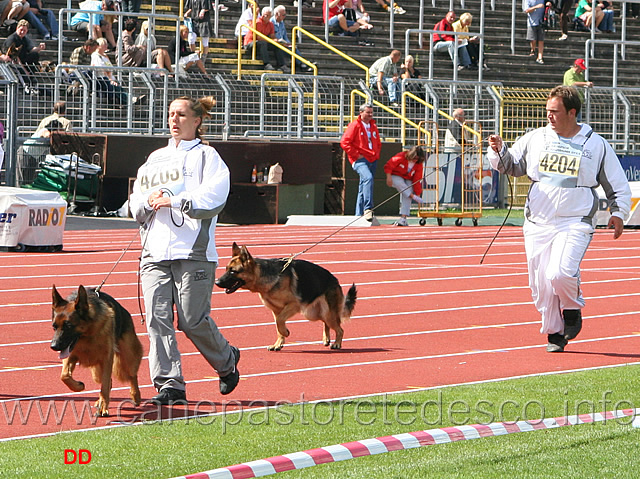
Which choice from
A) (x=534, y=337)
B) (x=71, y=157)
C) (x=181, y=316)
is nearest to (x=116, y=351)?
(x=181, y=316)

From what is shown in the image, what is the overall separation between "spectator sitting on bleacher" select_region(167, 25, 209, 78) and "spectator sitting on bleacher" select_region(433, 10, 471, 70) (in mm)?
8083

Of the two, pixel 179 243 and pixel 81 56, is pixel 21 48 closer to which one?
pixel 81 56

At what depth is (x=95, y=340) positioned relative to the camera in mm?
7742

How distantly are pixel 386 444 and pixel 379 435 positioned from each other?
0.38 m

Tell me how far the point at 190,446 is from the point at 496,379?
330 centimetres

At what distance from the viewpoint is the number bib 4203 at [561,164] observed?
1037 cm

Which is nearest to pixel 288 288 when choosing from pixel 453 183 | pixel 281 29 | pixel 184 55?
pixel 453 183

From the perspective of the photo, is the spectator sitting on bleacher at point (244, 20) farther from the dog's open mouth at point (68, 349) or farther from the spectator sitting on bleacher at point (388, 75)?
the dog's open mouth at point (68, 349)

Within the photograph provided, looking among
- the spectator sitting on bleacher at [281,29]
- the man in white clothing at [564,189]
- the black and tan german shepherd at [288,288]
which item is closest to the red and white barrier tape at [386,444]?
the man in white clothing at [564,189]

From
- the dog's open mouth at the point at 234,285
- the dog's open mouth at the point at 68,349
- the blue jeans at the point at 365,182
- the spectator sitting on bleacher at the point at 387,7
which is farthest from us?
the spectator sitting on bleacher at the point at 387,7

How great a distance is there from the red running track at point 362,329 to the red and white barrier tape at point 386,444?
1.65 metres

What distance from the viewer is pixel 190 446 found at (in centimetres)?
672

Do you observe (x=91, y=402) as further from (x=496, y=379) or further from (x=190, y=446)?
(x=496, y=379)

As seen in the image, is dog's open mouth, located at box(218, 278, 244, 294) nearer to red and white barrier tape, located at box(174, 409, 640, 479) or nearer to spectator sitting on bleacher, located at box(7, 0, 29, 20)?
red and white barrier tape, located at box(174, 409, 640, 479)
